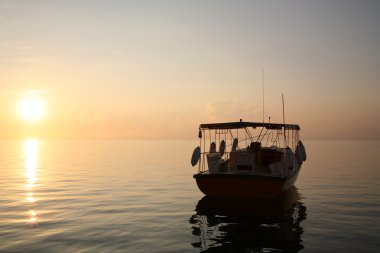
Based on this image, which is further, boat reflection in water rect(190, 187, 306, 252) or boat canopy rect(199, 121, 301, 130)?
boat canopy rect(199, 121, 301, 130)

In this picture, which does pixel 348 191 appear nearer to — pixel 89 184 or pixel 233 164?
pixel 233 164

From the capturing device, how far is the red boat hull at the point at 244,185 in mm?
20078

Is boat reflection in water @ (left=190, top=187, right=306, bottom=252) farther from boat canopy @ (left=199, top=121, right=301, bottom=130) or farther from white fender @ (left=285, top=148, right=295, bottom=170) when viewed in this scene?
boat canopy @ (left=199, top=121, right=301, bottom=130)

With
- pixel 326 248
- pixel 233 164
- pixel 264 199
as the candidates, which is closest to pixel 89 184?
pixel 233 164

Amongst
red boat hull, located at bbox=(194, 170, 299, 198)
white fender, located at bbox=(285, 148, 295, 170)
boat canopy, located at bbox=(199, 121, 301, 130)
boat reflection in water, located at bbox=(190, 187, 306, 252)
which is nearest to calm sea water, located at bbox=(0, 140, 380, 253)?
boat reflection in water, located at bbox=(190, 187, 306, 252)

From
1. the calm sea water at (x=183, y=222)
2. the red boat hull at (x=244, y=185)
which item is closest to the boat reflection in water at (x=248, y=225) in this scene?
the calm sea water at (x=183, y=222)

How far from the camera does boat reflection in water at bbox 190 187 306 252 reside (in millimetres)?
12914

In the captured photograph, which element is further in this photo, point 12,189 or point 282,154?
point 12,189

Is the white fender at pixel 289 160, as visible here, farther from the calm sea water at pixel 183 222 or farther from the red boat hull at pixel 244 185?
the red boat hull at pixel 244 185

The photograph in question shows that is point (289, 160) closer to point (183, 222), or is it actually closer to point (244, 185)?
point (244, 185)

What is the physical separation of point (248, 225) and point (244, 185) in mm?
4217

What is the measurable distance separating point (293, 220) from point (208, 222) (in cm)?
443

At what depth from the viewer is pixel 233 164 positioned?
23.9 m

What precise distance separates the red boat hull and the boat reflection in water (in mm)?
792
